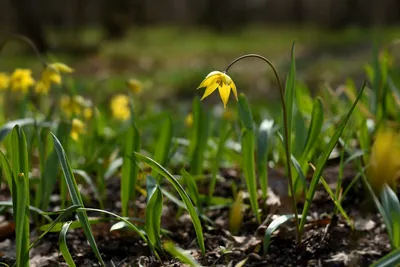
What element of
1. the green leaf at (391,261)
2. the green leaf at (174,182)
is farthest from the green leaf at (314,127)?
the green leaf at (391,261)

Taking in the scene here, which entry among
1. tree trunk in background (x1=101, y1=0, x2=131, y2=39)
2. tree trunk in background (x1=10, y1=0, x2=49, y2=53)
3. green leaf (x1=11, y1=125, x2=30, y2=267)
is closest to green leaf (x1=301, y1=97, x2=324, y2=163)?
green leaf (x1=11, y1=125, x2=30, y2=267)

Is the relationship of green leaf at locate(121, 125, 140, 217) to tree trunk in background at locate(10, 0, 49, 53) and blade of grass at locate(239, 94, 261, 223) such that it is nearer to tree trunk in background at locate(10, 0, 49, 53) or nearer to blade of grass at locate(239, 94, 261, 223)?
blade of grass at locate(239, 94, 261, 223)

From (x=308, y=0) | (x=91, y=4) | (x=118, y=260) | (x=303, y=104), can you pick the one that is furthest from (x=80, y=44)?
(x=118, y=260)

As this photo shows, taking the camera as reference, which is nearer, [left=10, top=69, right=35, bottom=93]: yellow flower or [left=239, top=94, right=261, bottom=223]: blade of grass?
[left=239, top=94, right=261, bottom=223]: blade of grass

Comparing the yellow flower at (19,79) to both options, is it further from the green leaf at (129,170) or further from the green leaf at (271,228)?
the green leaf at (271,228)

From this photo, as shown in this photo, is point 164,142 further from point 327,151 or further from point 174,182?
point 327,151

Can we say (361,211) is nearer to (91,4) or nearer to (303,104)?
(303,104)
